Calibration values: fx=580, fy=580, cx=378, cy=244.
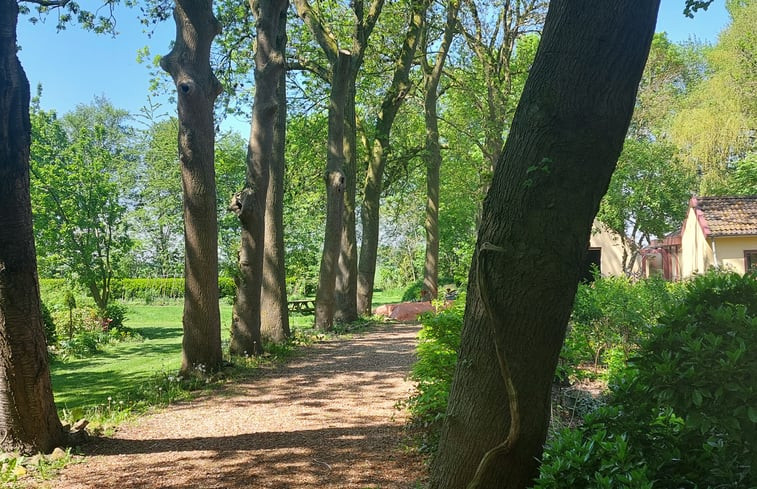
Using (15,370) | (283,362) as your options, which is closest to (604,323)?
(283,362)

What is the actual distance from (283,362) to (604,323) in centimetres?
543

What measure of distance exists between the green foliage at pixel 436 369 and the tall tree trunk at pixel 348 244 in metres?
10.2

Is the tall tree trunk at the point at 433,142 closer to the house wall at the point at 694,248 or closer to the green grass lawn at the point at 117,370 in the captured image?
the green grass lawn at the point at 117,370

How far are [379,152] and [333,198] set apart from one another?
4248 millimetres

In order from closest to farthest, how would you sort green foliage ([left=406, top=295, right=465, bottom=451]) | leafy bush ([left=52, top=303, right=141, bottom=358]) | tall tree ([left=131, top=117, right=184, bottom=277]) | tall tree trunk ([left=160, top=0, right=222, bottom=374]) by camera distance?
green foliage ([left=406, top=295, right=465, bottom=451]) → tall tree trunk ([left=160, top=0, right=222, bottom=374]) → leafy bush ([left=52, top=303, right=141, bottom=358]) → tall tree ([left=131, top=117, right=184, bottom=277])

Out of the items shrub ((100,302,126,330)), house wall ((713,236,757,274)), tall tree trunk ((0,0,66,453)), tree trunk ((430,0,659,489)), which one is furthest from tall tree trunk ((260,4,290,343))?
house wall ((713,236,757,274))

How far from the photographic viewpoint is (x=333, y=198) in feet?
47.9

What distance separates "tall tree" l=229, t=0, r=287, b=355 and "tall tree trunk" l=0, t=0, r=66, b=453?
4811 millimetres

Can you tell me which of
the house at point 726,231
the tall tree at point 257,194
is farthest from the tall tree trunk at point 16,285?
the house at point 726,231

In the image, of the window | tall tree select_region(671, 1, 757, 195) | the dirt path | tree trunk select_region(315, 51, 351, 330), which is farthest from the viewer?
tall tree select_region(671, 1, 757, 195)

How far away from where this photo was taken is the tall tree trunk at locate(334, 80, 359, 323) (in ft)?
53.2

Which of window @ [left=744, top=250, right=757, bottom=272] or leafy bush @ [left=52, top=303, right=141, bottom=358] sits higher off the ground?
window @ [left=744, top=250, right=757, bottom=272]

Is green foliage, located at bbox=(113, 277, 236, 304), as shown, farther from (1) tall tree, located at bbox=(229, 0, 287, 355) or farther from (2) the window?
(2) the window

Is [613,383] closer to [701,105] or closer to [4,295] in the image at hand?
[4,295]
